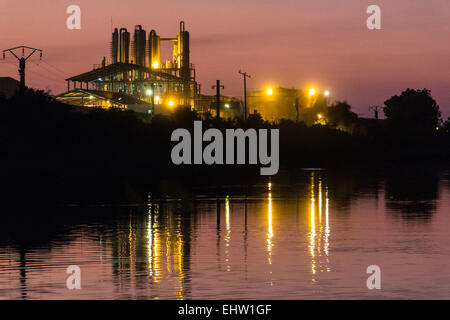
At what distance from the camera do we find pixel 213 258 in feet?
58.1

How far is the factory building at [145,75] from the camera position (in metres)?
112

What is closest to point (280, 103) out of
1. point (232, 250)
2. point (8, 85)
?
point (8, 85)

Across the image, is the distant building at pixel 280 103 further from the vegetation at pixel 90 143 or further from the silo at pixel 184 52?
the vegetation at pixel 90 143

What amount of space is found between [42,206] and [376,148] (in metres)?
88.0

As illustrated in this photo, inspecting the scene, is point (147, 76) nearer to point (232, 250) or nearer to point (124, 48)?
point (124, 48)

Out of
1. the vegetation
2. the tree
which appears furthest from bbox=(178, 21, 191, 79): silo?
the tree

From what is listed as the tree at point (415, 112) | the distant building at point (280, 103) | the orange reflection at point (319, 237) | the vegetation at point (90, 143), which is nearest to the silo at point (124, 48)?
the distant building at point (280, 103)

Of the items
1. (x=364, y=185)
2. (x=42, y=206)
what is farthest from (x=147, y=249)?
(x=364, y=185)

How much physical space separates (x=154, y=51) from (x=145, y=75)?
363 inches

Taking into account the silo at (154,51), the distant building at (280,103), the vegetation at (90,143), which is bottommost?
the vegetation at (90,143)

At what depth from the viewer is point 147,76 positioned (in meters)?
113

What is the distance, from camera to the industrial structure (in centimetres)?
11206

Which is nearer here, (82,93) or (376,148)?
(82,93)
